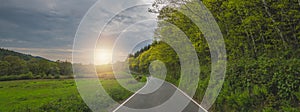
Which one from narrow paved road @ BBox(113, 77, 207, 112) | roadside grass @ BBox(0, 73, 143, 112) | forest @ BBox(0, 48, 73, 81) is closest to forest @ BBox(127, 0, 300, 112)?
narrow paved road @ BBox(113, 77, 207, 112)

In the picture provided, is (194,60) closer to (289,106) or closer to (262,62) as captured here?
(262,62)

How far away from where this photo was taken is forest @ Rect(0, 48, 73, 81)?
4972cm

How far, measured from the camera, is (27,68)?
55969mm

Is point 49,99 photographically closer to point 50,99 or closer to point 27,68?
point 50,99

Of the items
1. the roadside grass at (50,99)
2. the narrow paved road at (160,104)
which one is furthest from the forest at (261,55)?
the roadside grass at (50,99)

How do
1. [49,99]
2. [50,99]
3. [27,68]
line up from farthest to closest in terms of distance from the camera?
[27,68] → [49,99] → [50,99]

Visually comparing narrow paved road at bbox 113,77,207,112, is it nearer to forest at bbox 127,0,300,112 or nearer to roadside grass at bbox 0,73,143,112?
forest at bbox 127,0,300,112

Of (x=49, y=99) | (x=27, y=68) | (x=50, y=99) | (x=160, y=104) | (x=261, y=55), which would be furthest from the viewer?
(x=27, y=68)

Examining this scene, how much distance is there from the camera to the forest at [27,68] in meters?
49.7

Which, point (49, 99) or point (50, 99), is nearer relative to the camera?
point (50, 99)

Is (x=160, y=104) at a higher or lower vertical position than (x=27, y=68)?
lower

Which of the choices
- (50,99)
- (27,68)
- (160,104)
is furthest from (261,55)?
(27,68)

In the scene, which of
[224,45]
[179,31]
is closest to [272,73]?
[224,45]

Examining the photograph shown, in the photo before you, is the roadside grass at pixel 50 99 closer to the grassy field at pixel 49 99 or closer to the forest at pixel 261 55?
the grassy field at pixel 49 99
